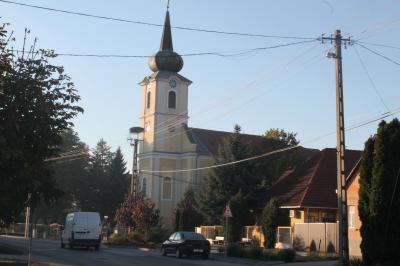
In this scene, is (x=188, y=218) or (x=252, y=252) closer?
(x=252, y=252)

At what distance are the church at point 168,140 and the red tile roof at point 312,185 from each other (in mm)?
22850

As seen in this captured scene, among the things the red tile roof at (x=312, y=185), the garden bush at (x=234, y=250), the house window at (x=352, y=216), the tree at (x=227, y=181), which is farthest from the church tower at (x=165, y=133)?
the house window at (x=352, y=216)

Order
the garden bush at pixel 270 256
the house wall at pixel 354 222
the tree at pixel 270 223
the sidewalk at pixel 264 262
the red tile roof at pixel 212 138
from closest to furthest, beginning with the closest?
the sidewalk at pixel 264 262
the garden bush at pixel 270 256
the house wall at pixel 354 222
the tree at pixel 270 223
the red tile roof at pixel 212 138

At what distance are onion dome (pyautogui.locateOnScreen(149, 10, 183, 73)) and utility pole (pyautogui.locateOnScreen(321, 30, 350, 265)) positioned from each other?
47.5m

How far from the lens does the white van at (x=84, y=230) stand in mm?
37906

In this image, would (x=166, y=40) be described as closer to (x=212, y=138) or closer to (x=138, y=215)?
(x=212, y=138)

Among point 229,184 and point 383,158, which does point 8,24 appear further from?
point 229,184

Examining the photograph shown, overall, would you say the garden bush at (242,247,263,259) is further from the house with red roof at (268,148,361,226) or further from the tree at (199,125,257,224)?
the tree at (199,125,257,224)

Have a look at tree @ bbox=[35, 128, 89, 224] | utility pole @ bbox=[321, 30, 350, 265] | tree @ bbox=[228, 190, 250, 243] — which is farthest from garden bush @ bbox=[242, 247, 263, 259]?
tree @ bbox=[35, 128, 89, 224]

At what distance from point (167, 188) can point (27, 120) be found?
181 feet

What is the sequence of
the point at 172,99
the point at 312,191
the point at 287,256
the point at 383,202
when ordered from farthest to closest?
the point at 172,99, the point at 312,191, the point at 287,256, the point at 383,202

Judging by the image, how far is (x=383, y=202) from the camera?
21844 millimetres

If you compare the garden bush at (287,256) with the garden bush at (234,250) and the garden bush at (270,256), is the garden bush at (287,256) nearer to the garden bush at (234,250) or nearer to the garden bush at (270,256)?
the garden bush at (270,256)

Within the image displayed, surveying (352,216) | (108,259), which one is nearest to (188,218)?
(352,216)
